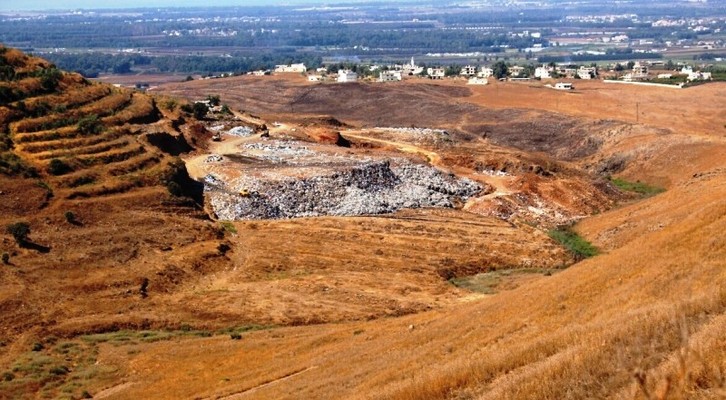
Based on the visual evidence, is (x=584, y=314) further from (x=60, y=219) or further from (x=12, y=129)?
(x=12, y=129)

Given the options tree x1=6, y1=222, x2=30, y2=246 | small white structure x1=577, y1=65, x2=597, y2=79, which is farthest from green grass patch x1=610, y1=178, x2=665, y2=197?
small white structure x1=577, y1=65, x2=597, y2=79

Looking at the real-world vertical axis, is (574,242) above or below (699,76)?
below

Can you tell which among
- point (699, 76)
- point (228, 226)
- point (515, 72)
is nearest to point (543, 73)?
point (515, 72)

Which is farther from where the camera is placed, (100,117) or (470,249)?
(100,117)

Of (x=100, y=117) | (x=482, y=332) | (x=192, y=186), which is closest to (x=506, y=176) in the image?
(x=192, y=186)

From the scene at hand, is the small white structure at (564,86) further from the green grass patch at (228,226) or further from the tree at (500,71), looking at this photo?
the green grass patch at (228,226)

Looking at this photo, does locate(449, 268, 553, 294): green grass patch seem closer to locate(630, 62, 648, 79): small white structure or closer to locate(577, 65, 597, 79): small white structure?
locate(630, 62, 648, 79): small white structure

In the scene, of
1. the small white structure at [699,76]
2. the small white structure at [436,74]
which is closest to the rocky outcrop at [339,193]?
the small white structure at [699,76]

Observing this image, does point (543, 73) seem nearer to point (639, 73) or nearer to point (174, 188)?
point (639, 73)
